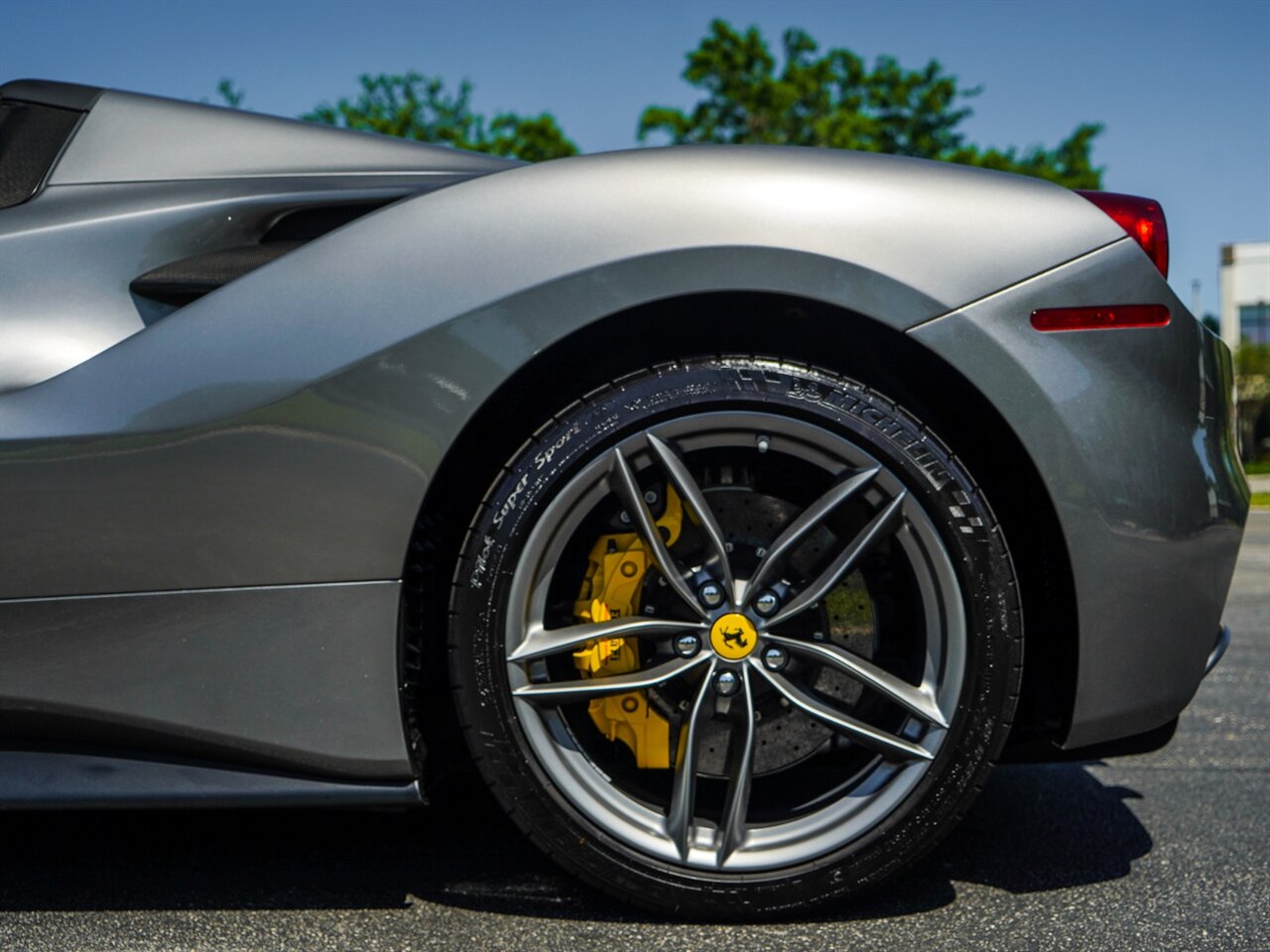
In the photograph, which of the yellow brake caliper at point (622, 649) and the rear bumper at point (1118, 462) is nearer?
the rear bumper at point (1118, 462)

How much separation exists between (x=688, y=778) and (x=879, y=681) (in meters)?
0.31

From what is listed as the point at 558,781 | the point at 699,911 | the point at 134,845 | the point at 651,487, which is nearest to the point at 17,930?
the point at 134,845

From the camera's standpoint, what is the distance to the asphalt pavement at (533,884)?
1665 millimetres

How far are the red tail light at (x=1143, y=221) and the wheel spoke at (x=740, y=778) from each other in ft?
2.89

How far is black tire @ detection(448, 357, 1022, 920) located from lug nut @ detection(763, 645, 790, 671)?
261 millimetres

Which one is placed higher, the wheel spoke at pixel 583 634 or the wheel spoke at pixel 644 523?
the wheel spoke at pixel 644 523

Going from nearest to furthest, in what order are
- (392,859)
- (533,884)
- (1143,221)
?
(1143,221) → (533,884) → (392,859)

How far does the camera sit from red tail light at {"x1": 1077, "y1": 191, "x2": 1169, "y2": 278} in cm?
176

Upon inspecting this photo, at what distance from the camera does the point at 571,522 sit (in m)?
1.71

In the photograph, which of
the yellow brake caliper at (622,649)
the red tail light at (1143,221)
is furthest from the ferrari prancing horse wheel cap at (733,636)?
the red tail light at (1143,221)

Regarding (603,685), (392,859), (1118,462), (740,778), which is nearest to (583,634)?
(603,685)

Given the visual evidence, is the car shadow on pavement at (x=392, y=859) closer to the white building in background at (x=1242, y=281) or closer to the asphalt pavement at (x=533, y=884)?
the asphalt pavement at (x=533, y=884)

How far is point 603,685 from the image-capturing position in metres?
1.69

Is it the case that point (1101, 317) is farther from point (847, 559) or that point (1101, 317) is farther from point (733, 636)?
point (733, 636)
